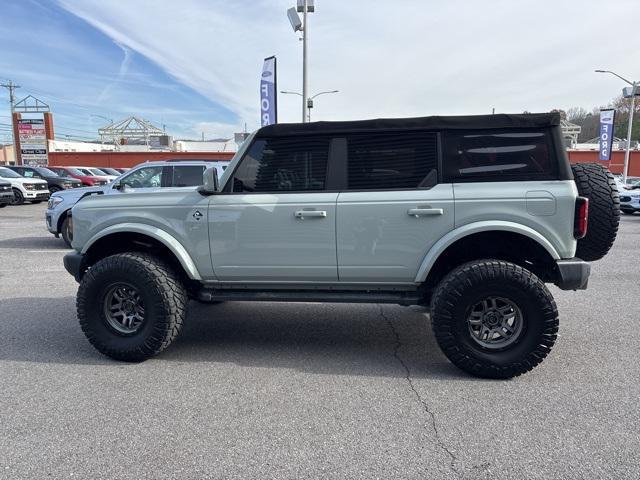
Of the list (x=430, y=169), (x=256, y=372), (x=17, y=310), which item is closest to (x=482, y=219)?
(x=430, y=169)

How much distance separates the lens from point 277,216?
12.1 ft

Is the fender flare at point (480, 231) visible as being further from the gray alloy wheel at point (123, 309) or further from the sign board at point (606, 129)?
the sign board at point (606, 129)

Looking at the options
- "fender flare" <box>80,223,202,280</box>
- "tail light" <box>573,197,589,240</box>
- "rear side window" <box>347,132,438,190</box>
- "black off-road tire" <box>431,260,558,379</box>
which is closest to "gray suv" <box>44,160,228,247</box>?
"fender flare" <box>80,223,202,280</box>

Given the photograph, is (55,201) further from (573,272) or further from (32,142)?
(32,142)

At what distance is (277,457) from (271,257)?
1648 mm

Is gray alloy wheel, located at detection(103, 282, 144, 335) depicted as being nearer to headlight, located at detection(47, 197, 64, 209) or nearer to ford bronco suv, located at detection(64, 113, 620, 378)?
ford bronco suv, located at detection(64, 113, 620, 378)

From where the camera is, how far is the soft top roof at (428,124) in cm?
349

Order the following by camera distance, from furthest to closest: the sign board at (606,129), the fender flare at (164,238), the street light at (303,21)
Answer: the sign board at (606,129) < the street light at (303,21) < the fender flare at (164,238)

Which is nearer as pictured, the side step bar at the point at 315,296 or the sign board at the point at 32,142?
the side step bar at the point at 315,296

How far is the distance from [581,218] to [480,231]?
0.75 m

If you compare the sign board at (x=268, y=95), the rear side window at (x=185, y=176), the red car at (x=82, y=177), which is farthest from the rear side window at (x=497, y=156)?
the red car at (x=82, y=177)

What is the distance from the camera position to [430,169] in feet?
11.8

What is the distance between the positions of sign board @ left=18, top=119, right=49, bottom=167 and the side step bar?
155 feet

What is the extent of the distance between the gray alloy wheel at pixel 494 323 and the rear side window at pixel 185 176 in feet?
24.4
